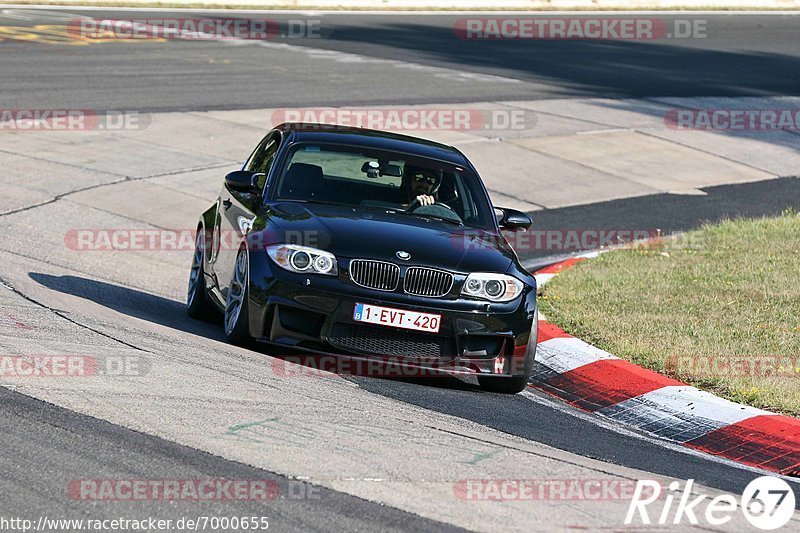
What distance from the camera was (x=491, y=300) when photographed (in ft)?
26.5

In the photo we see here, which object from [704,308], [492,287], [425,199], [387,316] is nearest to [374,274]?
[387,316]

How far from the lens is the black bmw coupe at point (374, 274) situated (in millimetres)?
7820

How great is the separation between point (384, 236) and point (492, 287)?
0.75m

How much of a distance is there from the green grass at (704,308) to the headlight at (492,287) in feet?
3.86

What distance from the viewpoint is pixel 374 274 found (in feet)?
25.9

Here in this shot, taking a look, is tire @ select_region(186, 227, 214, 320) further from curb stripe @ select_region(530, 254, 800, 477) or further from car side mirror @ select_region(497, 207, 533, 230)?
curb stripe @ select_region(530, 254, 800, 477)

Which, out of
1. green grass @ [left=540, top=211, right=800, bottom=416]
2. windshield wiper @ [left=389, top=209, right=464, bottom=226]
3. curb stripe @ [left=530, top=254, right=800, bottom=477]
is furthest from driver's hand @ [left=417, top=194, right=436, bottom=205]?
green grass @ [left=540, top=211, right=800, bottom=416]

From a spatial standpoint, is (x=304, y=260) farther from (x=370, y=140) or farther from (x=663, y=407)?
(x=663, y=407)

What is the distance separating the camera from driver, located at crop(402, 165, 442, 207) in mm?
9156

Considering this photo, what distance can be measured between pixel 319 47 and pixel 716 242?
1550 centimetres

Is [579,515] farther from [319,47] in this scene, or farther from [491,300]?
[319,47]

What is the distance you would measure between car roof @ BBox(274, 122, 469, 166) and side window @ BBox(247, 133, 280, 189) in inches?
5.0

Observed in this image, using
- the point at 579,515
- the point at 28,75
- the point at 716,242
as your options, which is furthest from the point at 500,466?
the point at 28,75

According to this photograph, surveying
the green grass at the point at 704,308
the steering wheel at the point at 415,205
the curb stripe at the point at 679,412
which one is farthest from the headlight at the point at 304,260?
the green grass at the point at 704,308
